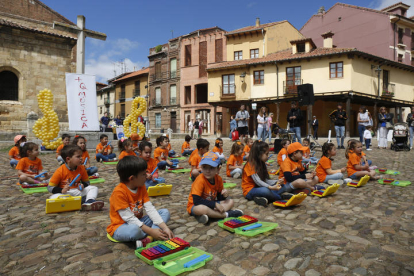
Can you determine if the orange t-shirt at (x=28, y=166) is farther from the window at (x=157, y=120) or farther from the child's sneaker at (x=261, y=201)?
the window at (x=157, y=120)

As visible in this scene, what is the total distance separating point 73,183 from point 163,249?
2668 millimetres

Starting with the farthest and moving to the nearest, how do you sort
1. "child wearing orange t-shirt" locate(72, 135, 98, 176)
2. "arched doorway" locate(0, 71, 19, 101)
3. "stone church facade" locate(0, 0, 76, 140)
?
1. "arched doorway" locate(0, 71, 19, 101)
2. "stone church facade" locate(0, 0, 76, 140)
3. "child wearing orange t-shirt" locate(72, 135, 98, 176)

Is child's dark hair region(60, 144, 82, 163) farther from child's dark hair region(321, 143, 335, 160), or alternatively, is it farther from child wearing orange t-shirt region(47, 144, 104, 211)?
child's dark hair region(321, 143, 335, 160)

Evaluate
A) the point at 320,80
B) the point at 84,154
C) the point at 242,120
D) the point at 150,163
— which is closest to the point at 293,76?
the point at 320,80

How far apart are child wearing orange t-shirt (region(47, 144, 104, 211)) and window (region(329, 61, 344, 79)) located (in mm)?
24484

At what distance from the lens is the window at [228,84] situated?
30.0 m

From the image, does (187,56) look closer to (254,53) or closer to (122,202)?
(254,53)

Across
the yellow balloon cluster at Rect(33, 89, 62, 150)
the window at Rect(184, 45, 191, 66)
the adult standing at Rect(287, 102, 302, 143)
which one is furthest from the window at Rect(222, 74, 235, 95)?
the yellow balloon cluster at Rect(33, 89, 62, 150)

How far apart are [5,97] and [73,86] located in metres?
8.39

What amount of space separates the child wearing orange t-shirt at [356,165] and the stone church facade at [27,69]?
1661cm

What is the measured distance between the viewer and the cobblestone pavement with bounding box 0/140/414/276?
269 cm

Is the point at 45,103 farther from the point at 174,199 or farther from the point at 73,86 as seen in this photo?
the point at 174,199

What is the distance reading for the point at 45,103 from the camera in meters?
12.2

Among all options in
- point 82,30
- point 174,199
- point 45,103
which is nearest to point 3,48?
point 82,30
